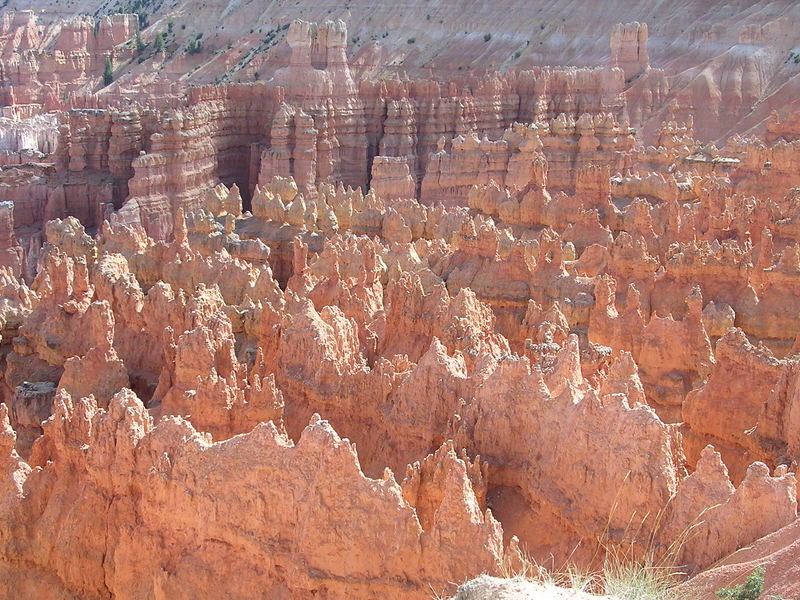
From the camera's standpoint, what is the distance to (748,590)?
552 cm

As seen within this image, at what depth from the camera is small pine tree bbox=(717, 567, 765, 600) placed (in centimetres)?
549

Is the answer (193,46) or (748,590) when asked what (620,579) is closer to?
(748,590)

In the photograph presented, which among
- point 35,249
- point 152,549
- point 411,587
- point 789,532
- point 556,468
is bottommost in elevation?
point 35,249

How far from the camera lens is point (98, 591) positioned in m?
8.95

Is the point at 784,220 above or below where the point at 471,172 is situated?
above

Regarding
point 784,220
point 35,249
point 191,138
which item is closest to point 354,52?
point 191,138

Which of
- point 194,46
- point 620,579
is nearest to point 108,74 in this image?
point 194,46

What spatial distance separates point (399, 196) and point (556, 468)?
2371 centimetres

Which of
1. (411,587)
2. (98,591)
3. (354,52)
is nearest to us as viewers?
(411,587)

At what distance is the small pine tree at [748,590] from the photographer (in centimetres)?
549

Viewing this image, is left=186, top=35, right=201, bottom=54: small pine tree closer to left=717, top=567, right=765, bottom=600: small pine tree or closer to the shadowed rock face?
the shadowed rock face

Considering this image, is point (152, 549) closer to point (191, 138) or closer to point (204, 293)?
point (204, 293)

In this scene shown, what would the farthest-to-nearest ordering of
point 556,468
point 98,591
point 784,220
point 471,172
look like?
point 471,172, point 784,220, point 98,591, point 556,468

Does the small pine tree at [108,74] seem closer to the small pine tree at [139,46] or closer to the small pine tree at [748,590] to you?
the small pine tree at [139,46]
